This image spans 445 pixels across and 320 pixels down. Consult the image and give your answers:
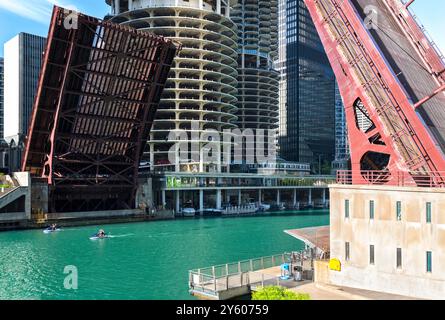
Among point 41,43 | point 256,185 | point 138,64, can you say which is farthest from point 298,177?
point 41,43

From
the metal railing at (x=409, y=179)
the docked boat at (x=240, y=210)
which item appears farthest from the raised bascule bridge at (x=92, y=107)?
the metal railing at (x=409, y=179)

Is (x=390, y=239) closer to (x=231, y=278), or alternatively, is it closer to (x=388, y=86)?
(x=231, y=278)

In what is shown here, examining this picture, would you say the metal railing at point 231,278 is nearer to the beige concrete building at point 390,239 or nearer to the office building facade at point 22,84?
the beige concrete building at point 390,239

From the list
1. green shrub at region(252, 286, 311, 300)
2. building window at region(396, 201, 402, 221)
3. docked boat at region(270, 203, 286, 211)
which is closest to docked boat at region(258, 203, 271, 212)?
docked boat at region(270, 203, 286, 211)

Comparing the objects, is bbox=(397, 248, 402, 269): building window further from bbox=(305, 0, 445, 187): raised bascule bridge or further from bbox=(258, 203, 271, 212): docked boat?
bbox=(258, 203, 271, 212): docked boat

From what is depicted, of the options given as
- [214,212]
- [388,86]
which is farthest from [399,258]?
[214,212]
